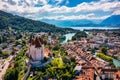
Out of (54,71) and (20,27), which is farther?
(20,27)

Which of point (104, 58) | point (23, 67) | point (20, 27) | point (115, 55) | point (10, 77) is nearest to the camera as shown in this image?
point (10, 77)

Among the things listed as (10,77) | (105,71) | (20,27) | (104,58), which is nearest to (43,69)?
(10,77)

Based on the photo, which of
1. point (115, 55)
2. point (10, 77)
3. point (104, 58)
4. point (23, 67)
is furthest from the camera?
point (115, 55)

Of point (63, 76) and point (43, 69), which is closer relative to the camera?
point (63, 76)

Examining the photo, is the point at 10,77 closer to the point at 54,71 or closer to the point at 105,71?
the point at 54,71

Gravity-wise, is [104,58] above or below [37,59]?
below

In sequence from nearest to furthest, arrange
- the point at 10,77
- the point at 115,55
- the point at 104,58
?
the point at 10,77 < the point at 104,58 < the point at 115,55

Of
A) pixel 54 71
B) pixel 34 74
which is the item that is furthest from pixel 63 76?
pixel 34 74

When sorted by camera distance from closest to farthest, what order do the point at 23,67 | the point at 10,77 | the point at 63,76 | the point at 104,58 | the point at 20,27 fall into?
the point at 63,76 < the point at 10,77 < the point at 23,67 < the point at 104,58 < the point at 20,27

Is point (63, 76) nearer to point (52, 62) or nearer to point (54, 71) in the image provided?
point (54, 71)

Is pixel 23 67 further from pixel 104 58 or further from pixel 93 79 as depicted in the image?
pixel 104 58
